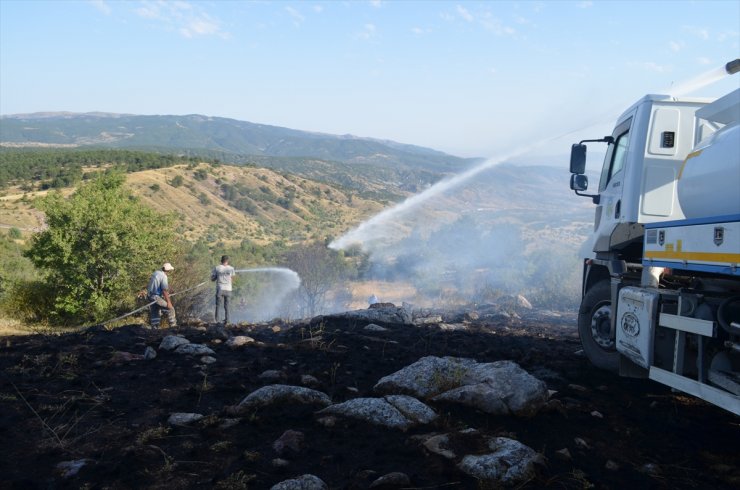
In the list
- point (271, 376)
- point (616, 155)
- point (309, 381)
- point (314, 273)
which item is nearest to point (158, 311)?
point (271, 376)

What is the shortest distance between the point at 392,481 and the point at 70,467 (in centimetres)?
253

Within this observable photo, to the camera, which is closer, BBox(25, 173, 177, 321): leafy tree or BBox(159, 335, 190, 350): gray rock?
BBox(159, 335, 190, 350): gray rock

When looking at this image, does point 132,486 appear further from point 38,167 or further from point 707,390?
point 38,167

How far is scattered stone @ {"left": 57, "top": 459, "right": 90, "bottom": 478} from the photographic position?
185 inches

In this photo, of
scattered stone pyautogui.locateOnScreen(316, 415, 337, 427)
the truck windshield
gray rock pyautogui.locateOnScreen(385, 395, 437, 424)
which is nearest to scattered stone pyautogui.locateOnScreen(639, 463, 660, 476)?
gray rock pyautogui.locateOnScreen(385, 395, 437, 424)

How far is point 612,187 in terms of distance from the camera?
332 inches

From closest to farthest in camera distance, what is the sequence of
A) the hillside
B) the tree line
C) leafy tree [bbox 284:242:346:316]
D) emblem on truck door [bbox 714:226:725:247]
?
emblem on truck door [bbox 714:226:725:247], leafy tree [bbox 284:242:346:316], the hillside, the tree line

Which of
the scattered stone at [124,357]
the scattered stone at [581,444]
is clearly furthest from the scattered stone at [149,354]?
the scattered stone at [581,444]

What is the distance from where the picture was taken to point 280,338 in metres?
10.2

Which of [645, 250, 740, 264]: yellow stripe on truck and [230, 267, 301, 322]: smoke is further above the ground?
[645, 250, 740, 264]: yellow stripe on truck

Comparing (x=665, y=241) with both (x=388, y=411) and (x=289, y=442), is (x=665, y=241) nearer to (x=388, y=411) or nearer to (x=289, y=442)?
(x=388, y=411)

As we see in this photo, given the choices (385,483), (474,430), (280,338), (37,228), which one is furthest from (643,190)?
(37,228)

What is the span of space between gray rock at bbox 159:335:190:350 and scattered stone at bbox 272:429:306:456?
3.93 metres

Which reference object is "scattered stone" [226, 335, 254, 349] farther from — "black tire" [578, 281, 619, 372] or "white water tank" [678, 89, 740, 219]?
"white water tank" [678, 89, 740, 219]
